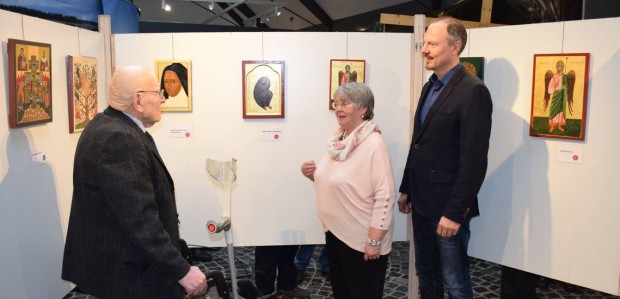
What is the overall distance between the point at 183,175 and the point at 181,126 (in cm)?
29

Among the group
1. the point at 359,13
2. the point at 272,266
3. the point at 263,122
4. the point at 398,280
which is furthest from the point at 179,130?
the point at 359,13

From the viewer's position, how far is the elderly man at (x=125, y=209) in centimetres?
151

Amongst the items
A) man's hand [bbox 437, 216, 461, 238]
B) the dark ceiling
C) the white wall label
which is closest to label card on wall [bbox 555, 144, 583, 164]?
man's hand [bbox 437, 216, 461, 238]

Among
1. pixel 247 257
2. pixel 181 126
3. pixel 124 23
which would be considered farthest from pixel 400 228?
pixel 124 23

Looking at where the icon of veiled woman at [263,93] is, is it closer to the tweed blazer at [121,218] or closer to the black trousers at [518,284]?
the tweed blazer at [121,218]

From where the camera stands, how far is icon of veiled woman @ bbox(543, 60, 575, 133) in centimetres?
224

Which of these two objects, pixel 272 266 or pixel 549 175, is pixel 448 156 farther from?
pixel 272 266

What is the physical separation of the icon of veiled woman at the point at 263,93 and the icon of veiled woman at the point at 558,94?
146 cm

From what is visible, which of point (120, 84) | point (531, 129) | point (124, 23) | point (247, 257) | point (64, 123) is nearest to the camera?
point (120, 84)

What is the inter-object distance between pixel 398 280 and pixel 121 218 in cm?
254

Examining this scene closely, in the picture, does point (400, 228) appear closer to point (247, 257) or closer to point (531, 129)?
point (531, 129)

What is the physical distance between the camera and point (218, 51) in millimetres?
2736

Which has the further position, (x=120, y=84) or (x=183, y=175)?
(x=183, y=175)

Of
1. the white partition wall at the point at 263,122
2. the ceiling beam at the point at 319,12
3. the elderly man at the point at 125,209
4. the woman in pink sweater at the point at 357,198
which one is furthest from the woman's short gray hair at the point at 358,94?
the ceiling beam at the point at 319,12
